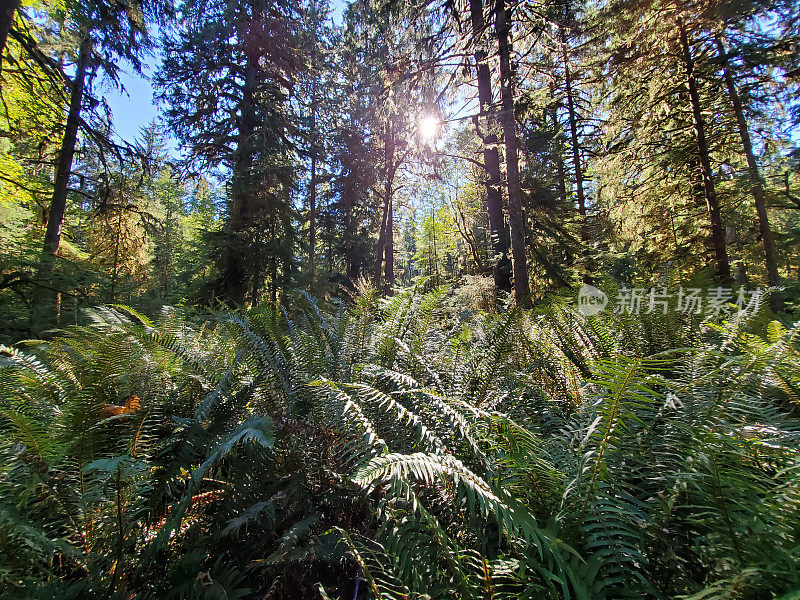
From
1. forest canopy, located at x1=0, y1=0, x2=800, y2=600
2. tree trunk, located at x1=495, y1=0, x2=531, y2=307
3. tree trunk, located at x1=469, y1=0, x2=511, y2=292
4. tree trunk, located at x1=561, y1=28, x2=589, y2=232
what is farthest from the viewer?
tree trunk, located at x1=561, y1=28, x2=589, y2=232

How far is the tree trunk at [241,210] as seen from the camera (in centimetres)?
965

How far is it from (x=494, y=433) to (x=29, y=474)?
1347 millimetres

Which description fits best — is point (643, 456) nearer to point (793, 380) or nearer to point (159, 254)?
point (793, 380)

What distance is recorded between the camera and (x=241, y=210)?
387 inches

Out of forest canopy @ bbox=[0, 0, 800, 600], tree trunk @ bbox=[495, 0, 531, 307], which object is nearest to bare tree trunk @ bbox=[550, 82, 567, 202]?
forest canopy @ bbox=[0, 0, 800, 600]

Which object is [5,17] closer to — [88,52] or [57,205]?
[88,52]

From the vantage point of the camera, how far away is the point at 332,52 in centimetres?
1248

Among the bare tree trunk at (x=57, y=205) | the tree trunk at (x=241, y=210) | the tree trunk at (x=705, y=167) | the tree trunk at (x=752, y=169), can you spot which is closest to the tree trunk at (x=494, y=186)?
the tree trunk at (x=705, y=167)

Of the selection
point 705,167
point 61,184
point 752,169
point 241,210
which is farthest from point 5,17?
point 752,169

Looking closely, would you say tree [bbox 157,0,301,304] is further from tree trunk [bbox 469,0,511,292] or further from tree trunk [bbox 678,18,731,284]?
tree trunk [bbox 678,18,731,284]

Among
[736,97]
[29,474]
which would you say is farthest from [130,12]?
[736,97]

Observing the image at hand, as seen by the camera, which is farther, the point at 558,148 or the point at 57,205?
the point at 558,148

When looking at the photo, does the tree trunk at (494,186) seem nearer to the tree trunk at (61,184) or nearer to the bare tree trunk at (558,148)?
the bare tree trunk at (558,148)

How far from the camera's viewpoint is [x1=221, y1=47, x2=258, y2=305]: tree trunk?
9.65 m
